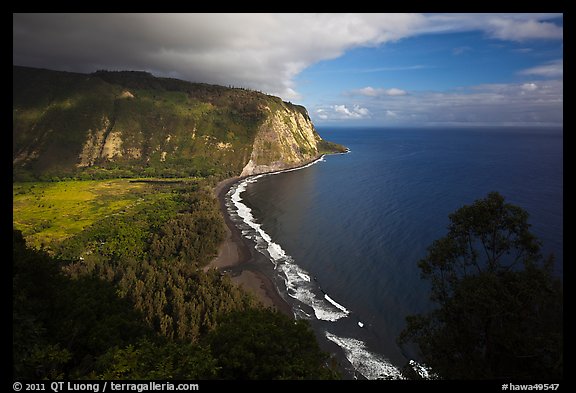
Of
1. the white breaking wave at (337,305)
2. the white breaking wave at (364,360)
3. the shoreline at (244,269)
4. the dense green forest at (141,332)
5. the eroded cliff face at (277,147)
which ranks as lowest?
the white breaking wave at (364,360)

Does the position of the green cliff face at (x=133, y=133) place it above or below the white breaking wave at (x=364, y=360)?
above

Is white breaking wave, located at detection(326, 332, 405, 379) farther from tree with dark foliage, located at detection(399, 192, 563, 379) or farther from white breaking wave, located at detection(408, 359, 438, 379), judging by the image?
tree with dark foliage, located at detection(399, 192, 563, 379)

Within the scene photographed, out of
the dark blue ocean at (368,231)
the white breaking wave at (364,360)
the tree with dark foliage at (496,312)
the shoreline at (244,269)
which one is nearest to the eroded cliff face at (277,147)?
the dark blue ocean at (368,231)

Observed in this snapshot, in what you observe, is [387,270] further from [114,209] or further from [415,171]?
[415,171]

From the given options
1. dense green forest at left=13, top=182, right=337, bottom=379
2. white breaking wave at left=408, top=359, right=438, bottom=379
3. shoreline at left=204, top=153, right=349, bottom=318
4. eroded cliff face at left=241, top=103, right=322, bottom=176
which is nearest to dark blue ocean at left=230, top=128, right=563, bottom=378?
shoreline at left=204, top=153, right=349, bottom=318

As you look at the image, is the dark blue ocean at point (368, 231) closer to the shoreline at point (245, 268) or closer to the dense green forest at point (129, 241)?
the shoreline at point (245, 268)

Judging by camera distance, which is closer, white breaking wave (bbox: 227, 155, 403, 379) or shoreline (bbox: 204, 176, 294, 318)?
white breaking wave (bbox: 227, 155, 403, 379)
